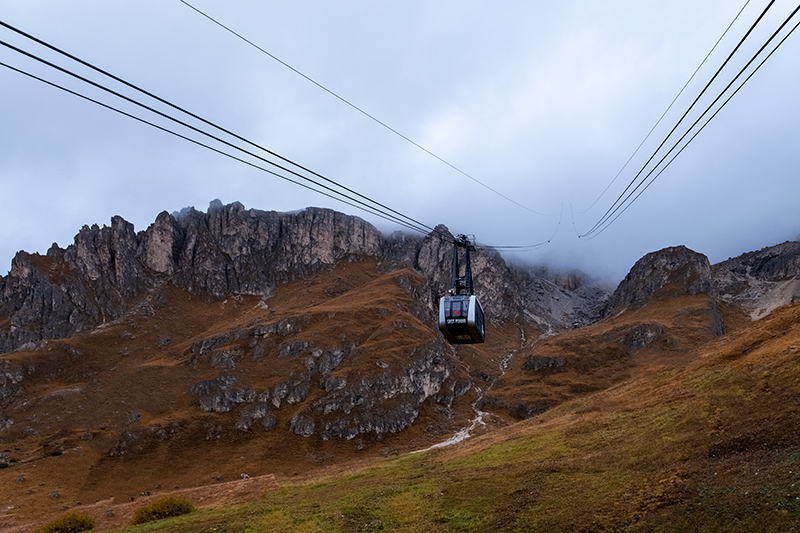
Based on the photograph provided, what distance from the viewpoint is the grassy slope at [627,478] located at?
18.9 meters

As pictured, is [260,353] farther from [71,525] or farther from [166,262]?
[71,525]

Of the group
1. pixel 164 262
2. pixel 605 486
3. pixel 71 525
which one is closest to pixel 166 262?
pixel 164 262

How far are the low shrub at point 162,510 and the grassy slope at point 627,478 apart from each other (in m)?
3.64

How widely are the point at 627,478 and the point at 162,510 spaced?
97.2 ft

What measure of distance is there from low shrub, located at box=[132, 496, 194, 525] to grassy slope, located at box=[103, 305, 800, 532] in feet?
11.9

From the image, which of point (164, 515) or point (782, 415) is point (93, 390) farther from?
point (782, 415)

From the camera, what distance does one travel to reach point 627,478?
23984 mm

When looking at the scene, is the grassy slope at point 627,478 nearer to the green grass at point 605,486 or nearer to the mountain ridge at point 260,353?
the green grass at point 605,486

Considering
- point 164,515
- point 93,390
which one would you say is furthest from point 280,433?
point 164,515

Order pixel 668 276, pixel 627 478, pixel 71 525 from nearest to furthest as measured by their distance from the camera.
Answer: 1. pixel 627 478
2. pixel 71 525
3. pixel 668 276

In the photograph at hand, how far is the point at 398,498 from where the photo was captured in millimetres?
29281

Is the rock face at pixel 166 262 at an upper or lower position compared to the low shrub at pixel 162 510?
upper

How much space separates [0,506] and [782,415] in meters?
86.4

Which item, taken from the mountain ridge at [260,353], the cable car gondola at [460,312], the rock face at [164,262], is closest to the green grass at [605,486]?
the cable car gondola at [460,312]
